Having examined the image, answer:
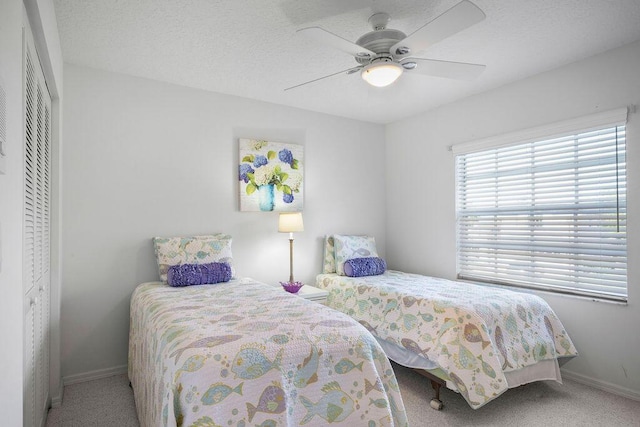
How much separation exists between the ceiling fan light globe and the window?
167 centimetres

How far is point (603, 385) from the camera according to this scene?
2826 millimetres

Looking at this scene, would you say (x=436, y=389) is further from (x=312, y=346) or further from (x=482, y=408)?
(x=312, y=346)

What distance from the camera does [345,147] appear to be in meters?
4.50

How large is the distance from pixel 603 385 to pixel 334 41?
3133mm

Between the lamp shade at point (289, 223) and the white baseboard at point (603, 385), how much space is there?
8.43 ft

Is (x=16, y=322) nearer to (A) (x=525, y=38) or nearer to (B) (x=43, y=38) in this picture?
(B) (x=43, y=38)

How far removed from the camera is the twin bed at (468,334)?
2381 millimetres

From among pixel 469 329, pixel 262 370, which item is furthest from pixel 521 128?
pixel 262 370

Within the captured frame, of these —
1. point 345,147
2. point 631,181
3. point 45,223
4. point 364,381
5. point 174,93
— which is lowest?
point 364,381

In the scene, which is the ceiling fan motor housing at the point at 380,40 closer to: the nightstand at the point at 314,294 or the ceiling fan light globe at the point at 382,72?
the ceiling fan light globe at the point at 382,72

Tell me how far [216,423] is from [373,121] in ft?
12.9

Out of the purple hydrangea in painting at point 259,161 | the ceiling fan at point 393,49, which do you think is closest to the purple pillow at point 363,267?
the purple hydrangea in painting at point 259,161

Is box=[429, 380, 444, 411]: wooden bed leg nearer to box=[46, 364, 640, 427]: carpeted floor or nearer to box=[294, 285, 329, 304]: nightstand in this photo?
box=[46, 364, 640, 427]: carpeted floor

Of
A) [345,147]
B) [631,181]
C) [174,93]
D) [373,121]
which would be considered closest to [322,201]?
[345,147]
